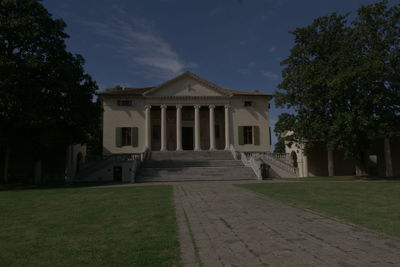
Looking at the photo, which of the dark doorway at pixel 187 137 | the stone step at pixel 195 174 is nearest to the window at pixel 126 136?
the dark doorway at pixel 187 137

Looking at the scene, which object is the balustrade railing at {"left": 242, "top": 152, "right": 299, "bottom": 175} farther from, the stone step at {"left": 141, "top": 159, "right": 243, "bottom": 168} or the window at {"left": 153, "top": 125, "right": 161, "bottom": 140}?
the window at {"left": 153, "top": 125, "right": 161, "bottom": 140}

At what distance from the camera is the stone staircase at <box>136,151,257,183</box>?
23.2 m

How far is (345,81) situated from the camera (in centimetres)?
1948

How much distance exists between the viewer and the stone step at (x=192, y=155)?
29406 mm

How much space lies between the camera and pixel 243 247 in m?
4.57

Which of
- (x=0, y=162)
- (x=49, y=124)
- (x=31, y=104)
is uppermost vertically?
(x=31, y=104)

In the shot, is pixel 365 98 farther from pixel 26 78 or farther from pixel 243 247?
pixel 26 78

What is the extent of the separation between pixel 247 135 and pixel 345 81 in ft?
50.3

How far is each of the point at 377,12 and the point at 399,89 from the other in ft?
20.7

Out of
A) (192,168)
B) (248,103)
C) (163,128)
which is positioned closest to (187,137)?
(163,128)

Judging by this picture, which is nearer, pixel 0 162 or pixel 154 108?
pixel 0 162

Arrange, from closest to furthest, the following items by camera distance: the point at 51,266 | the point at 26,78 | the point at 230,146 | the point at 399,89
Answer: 1. the point at 51,266
2. the point at 26,78
3. the point at 399,89
4. the point at 230,146

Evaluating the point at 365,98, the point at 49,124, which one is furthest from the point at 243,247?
the point at 365,98

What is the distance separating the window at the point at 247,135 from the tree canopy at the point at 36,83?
1814 cm
